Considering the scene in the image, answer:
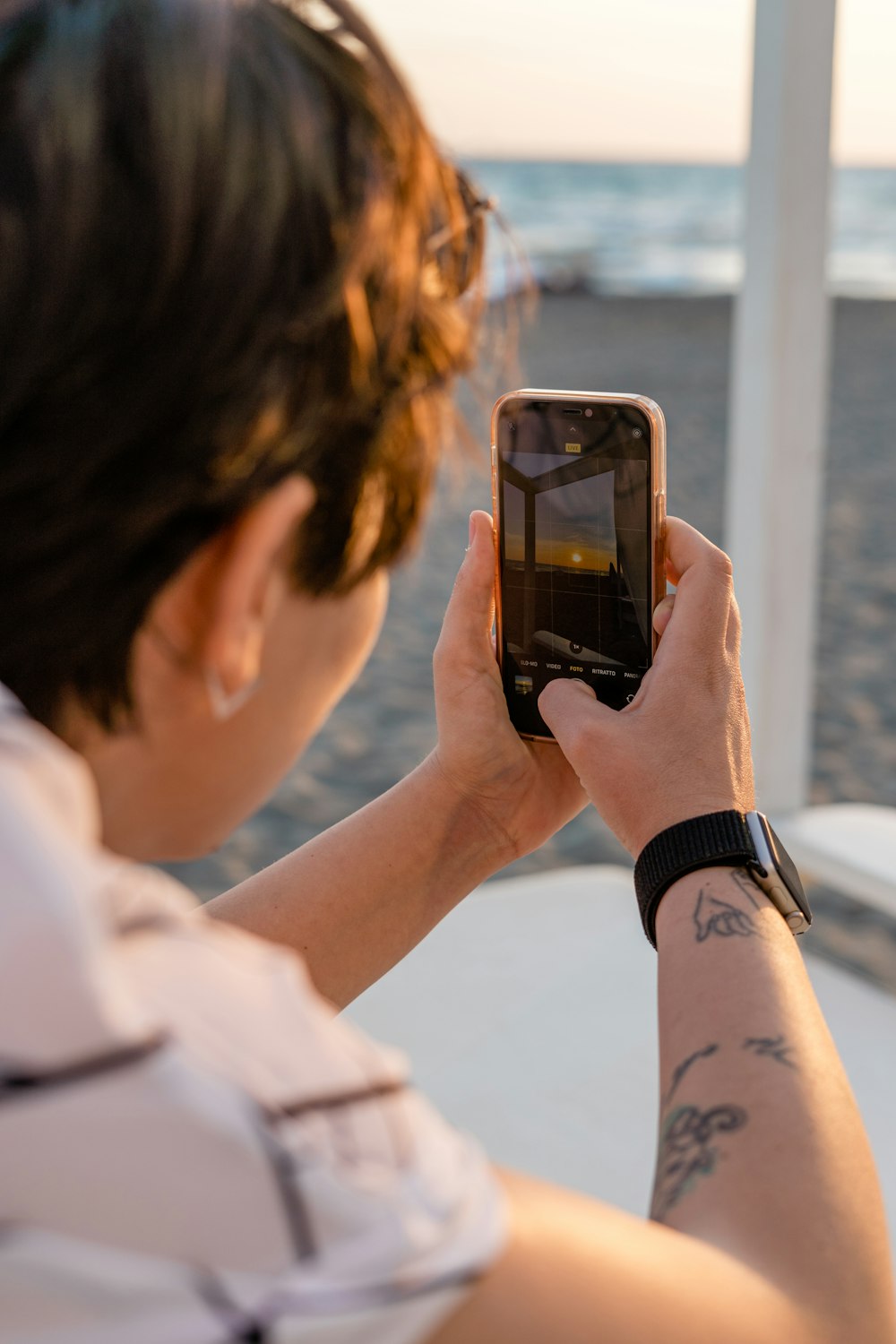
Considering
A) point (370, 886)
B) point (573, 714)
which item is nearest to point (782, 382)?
point (573, 714)

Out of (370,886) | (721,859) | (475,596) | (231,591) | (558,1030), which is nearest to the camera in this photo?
(231,591)

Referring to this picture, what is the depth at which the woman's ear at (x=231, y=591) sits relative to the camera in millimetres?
552

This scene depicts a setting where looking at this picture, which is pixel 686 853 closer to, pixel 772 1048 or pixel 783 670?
pixel 772 1048

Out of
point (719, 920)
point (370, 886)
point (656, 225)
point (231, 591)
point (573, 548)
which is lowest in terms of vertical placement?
point (656, 225)

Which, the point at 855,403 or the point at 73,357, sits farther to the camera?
the point at 855,403

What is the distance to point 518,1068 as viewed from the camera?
1.49m

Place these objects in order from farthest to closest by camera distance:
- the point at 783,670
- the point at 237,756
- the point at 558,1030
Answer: the point at 783,670
the point at 558,1030
the point at 237,756

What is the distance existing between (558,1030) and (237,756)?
1.02 metres

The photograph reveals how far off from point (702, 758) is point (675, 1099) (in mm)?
284

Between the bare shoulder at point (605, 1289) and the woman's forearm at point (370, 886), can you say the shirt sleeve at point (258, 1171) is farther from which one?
the woman's forearm at point (370, 886)

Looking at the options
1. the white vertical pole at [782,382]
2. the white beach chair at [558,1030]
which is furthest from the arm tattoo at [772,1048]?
the white vertical pole at [782,382]

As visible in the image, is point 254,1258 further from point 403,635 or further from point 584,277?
point 584,277

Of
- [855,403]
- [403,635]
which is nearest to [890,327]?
[855,403]

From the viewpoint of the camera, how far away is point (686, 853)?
81cm
